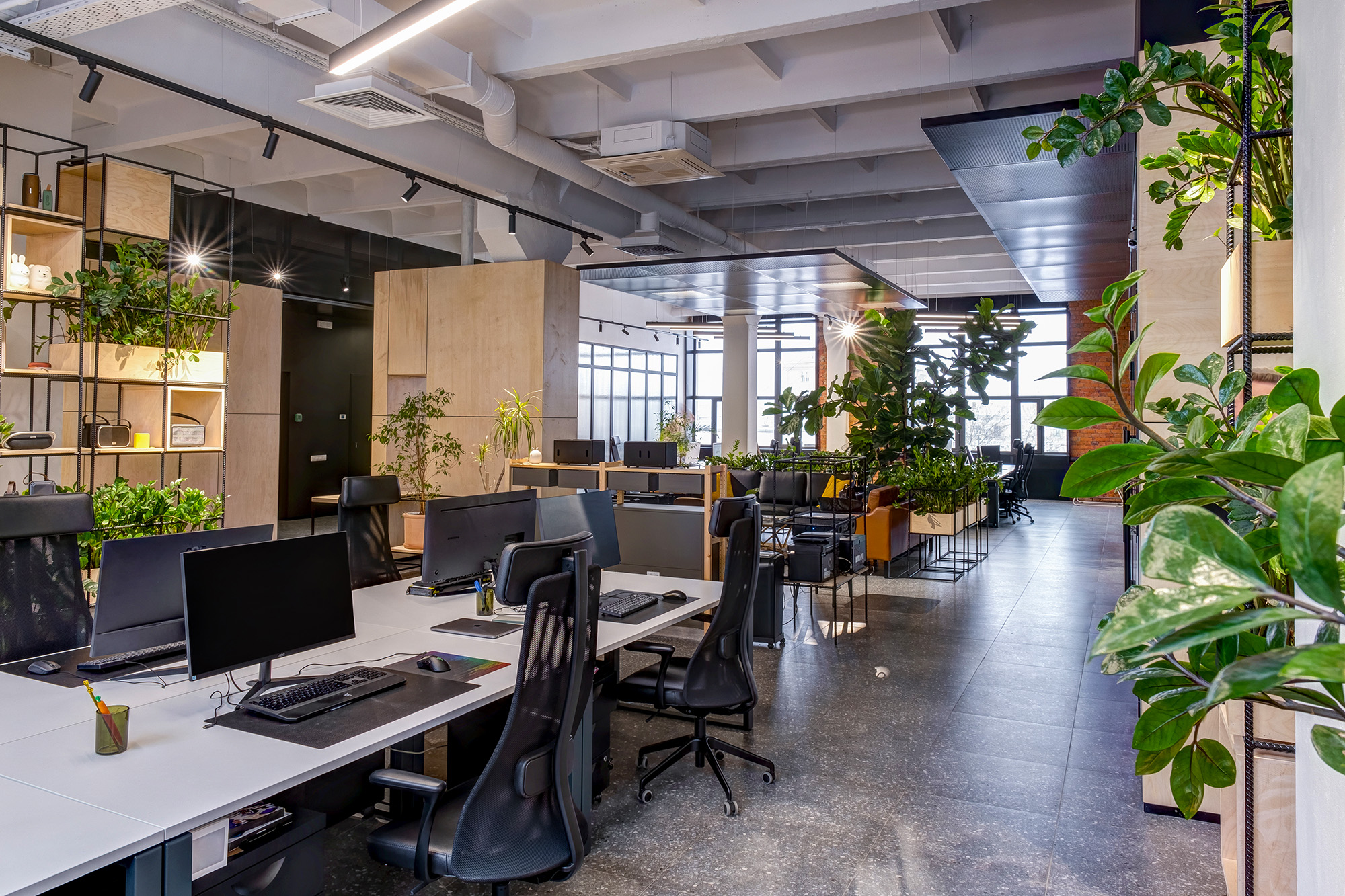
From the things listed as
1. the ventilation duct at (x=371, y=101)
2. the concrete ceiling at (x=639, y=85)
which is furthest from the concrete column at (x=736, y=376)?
the ventilation duct at (x=371, y=101)

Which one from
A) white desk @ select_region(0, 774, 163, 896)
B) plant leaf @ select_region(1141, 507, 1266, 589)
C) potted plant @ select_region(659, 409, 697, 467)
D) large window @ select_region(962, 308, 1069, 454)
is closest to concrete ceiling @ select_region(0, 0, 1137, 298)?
white desk @ select_region(0, 774, 163, 896)

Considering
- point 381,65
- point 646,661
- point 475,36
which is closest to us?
point 381,65

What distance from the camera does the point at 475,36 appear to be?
5961mm

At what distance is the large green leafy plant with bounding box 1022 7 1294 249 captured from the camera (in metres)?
1.77

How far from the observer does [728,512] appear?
141 inches

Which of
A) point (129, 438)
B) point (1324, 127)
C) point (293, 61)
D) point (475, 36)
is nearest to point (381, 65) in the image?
point (475, 36)

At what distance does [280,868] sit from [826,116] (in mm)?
6963

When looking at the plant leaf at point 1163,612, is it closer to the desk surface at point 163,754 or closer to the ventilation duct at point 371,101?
the desk surface at point 163,754

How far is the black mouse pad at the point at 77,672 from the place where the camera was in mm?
2721

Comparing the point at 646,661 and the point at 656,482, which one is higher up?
the point at 656,482

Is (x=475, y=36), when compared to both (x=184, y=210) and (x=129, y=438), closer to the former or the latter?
(x=129, y=438)

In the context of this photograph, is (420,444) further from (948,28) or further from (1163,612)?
(1163,612)

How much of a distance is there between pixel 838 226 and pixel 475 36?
630 cm

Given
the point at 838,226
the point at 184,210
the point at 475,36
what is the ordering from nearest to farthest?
the point at 475,36 → the point at 184,210 → the point at 838,226
